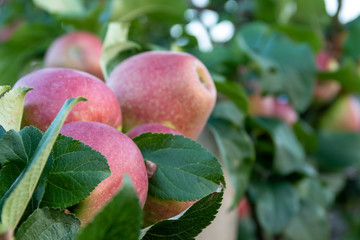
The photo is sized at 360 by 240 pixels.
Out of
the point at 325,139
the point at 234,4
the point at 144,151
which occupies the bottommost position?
the point at 325,139

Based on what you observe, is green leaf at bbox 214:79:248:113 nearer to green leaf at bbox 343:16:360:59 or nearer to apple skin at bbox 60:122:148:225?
apple skin at bbox 60:122:148:225

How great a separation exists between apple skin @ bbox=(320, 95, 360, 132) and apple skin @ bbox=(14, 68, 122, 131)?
2.80 feet

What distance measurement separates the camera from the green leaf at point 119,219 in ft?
0.60

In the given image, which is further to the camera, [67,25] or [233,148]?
[67,25]

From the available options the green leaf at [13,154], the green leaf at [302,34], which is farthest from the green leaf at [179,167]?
the green leaf at [302,34]

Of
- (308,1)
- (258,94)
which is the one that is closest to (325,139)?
(258,94)

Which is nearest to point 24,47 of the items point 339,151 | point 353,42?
point 339,151

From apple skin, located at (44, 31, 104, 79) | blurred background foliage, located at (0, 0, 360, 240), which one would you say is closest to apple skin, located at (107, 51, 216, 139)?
blurred background foliage, located at (0, 0, 360, 240)

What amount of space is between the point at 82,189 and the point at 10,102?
84mm

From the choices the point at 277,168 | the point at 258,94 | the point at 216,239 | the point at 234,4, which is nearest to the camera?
the point at 216,239

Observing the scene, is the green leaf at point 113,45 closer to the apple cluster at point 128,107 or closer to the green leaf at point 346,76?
the apple cluster at point 128,107

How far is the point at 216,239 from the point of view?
0.56m

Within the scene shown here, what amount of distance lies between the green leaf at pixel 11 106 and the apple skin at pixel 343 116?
95 centimetres

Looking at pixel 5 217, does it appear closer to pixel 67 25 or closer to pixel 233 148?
pixel 233 148
